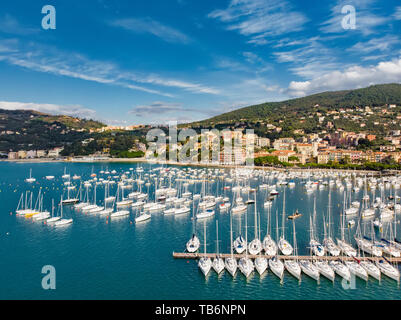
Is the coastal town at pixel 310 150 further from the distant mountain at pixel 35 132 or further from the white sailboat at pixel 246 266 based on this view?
the white sailboat at pixel 246 266

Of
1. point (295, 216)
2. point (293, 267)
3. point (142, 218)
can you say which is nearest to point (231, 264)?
point (293, 267)

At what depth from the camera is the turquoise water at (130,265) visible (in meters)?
14.4

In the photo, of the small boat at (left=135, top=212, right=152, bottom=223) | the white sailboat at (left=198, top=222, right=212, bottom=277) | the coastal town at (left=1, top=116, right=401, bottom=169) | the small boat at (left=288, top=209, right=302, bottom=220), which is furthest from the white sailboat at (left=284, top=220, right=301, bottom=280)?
the coastal town at (left=1, top=116, right=401, bottom=169)

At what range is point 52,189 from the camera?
4347 centimetres

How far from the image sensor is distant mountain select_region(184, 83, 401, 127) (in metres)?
125

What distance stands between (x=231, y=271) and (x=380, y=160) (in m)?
63.1

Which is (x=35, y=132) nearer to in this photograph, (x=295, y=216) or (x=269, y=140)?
(x=269, y=140)

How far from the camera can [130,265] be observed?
1770 cm

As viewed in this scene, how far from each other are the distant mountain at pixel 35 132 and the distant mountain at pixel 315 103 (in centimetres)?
6168

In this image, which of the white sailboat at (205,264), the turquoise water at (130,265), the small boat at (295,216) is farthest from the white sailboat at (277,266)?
the small boat at (295,216)

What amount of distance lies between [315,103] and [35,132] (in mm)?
138193

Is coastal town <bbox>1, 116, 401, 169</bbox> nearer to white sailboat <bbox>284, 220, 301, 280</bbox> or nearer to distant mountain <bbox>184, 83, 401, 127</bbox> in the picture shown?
distant mountain <bbox>184, 83, 401, 127</bbox>

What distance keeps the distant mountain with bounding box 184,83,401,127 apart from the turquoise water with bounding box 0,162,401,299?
3993 inches
